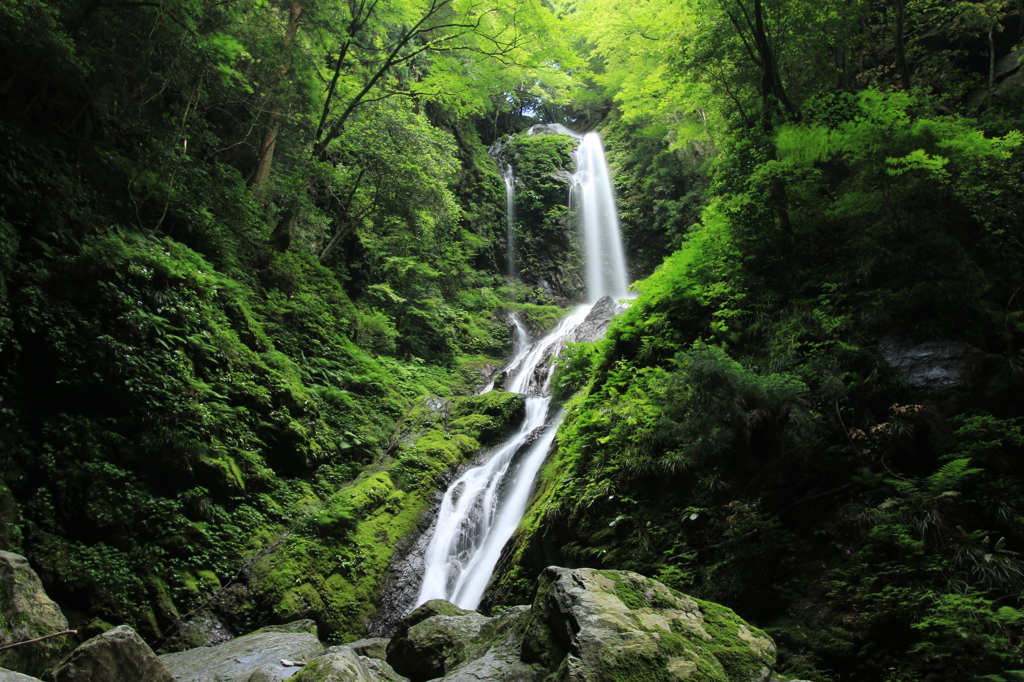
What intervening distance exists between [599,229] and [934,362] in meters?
17.5

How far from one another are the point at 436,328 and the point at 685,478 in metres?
11.6

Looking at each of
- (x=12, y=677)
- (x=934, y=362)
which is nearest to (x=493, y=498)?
(x=934, y=362)

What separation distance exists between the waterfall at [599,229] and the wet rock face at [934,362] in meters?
14.8

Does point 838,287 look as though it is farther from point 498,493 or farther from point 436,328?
point 436,328

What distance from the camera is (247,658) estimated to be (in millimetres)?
4562

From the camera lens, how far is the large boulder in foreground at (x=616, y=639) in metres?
2.66

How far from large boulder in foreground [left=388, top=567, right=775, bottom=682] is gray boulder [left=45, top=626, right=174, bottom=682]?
213 centimetres

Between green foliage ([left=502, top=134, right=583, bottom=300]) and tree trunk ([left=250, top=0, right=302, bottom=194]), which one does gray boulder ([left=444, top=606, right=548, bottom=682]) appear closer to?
tree trunk ([left=250, top=0, right=302, bottom=194])

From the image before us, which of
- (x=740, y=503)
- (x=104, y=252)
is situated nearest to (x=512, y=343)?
(x=104, y=252)

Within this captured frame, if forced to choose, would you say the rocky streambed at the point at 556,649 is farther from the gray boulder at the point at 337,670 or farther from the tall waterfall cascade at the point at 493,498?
the tall waterfall cascade at the point at 493,498

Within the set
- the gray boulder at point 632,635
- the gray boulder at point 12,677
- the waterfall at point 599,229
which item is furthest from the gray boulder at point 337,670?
the waterfall at point 599,229

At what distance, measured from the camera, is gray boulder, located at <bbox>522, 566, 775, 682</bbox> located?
A: 2.66m

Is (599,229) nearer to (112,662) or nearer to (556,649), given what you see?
(556,649)

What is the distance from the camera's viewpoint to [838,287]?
5762 millimetres
